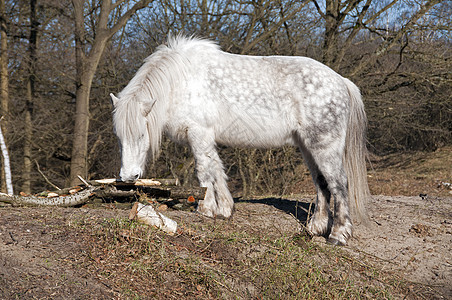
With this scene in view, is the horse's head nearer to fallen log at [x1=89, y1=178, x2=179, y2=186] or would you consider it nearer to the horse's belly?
fallen log at [x1=89, y1=178, x2=179, y2=186]

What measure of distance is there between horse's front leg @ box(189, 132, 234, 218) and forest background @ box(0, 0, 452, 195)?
5.36 meters

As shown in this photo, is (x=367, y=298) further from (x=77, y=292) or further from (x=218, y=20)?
(x=218, y=20)

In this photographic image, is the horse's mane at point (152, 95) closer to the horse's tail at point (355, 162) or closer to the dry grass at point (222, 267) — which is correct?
the dry grass at point (222, 267)

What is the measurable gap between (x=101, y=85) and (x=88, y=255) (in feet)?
27.7

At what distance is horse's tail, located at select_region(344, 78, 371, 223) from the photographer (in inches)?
212

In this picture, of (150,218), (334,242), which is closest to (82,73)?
(150,218)

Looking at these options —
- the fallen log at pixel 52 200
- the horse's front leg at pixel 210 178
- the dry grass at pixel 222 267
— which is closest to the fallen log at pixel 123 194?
the fallen log at pixel 52 200

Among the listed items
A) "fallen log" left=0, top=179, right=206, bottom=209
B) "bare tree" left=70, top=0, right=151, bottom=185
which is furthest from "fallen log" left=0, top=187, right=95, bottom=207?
"bare tree" left=70, top=0, right=151, bottom=185

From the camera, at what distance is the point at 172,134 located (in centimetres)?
519

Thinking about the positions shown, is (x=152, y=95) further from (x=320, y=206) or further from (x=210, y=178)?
(x=320, y=206)

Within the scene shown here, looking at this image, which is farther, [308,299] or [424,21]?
[424,21]

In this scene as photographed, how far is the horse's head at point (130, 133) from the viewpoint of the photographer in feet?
15.7

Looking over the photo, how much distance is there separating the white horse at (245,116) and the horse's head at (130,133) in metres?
0.01

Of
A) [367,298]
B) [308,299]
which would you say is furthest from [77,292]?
[367,298]
